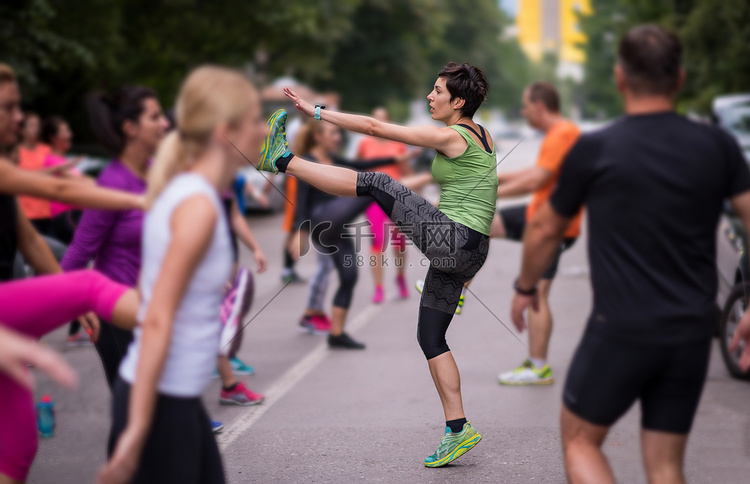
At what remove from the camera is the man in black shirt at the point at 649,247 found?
9.19 feet

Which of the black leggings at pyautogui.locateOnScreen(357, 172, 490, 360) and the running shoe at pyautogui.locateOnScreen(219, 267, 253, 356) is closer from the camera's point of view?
the black leggings at pyautogui.locateOnScreen(357, 172, 490, 360)

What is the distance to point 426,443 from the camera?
17.0 feet

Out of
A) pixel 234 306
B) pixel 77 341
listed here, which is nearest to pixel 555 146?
pixel 234 306

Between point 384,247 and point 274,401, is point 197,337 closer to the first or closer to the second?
point 274,401

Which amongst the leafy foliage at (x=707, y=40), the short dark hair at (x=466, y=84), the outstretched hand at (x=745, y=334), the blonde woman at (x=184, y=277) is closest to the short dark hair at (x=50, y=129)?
the short dark hair at (x=466, y=84)

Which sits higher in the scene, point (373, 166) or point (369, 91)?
point (369, 91)

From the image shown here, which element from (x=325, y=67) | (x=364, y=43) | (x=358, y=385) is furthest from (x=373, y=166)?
(x=364, y=43)

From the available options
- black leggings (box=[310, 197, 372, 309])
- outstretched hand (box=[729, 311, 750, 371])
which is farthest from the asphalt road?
outstretched hand (box=[729, 311, 750, 371])

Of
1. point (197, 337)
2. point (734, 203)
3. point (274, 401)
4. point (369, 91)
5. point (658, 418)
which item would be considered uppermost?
point (369, 91)

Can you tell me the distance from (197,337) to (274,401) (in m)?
3.72

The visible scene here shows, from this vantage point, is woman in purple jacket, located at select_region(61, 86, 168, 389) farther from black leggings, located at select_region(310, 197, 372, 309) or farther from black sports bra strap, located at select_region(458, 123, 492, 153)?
black leggings, located at select_region(310, 197, 372, 309)

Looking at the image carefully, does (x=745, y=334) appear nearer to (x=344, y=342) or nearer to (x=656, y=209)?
(x=656, y=209)

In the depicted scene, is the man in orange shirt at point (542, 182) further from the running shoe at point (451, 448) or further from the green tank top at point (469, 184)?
the running shoe at point (451, 448)

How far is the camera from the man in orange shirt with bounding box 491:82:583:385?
6.05m
